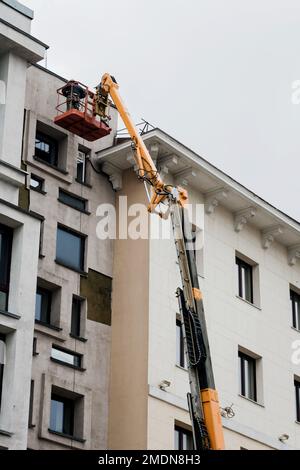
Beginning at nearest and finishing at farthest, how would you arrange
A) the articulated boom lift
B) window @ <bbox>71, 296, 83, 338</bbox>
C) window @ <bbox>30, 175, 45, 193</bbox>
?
the articulated boom lift < window @ <bbox>30, 175, 45, 193</bbox> < window @ <bbox>71, 296, 83, 338</bbox>

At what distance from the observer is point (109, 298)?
44.8m

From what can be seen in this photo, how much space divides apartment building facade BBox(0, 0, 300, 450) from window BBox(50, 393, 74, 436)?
0.15 ft

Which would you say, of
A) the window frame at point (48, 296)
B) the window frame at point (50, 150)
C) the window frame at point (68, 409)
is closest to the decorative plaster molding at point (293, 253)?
the window frame at point (50, 150)

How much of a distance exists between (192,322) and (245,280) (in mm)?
13252

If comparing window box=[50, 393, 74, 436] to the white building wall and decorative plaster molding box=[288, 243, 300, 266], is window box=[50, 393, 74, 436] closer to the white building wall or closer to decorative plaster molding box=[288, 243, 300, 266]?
the white building wall

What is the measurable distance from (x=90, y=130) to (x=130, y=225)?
160 inches

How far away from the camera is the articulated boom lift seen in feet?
117

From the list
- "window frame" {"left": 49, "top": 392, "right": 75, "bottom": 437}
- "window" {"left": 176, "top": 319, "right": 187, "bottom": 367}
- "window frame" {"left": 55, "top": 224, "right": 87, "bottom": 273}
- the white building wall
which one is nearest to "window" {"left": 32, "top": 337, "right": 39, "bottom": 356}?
"window frame" {"left": 49, "top": 392, "right": 75, "bottom": 437}

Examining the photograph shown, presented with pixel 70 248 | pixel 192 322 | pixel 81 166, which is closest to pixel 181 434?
pixel 192 322

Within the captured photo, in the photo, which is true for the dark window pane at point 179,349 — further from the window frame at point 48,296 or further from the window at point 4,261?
the window at point 4,261

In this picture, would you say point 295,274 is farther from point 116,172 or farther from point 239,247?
point 116,172

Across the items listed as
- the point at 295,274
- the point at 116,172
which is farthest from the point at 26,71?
the point at 295,274

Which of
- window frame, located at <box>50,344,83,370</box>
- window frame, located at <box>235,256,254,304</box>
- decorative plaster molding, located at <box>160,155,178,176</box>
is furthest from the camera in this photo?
window frame, located at <box>235,256,254,304</box>

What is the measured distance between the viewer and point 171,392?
4300 centimetres
